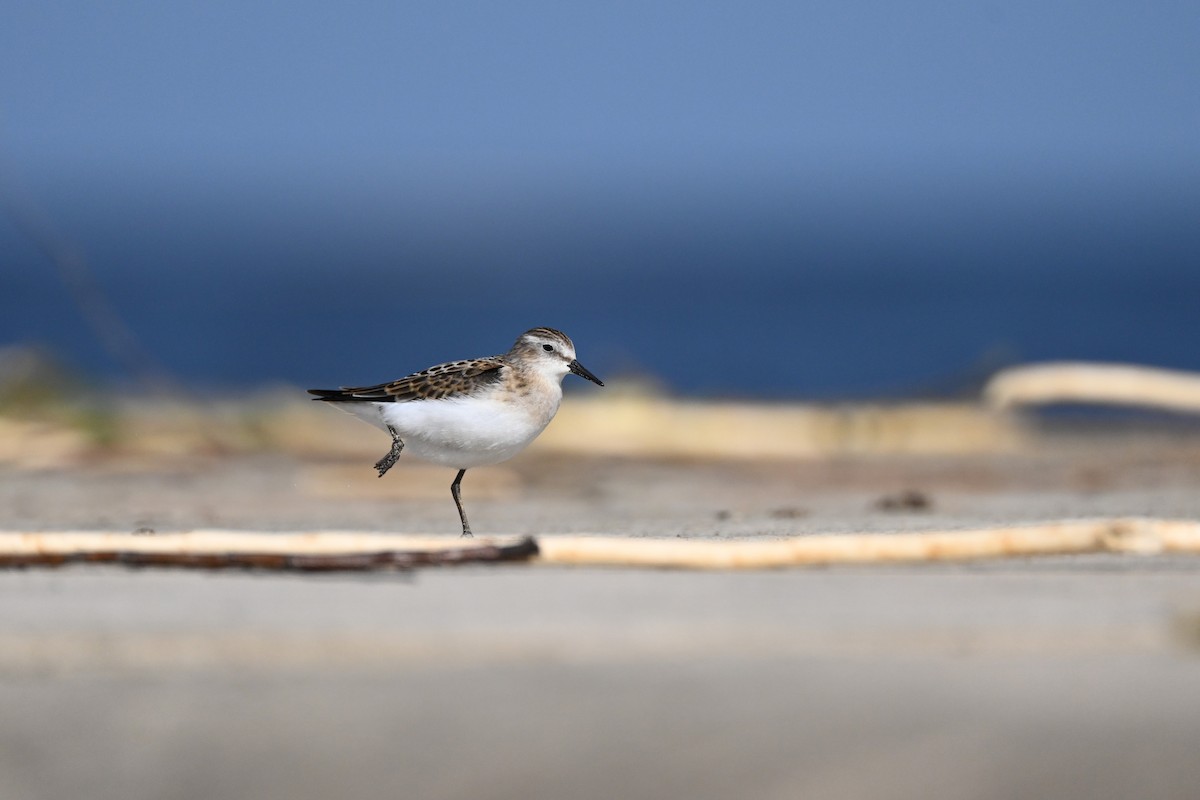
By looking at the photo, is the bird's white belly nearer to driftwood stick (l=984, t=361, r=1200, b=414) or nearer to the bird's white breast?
the bird's white breast

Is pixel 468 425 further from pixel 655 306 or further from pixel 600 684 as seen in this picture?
pixel 655 306

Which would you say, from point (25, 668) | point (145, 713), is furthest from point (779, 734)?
point (25, 668)

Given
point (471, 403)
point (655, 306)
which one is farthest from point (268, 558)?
point (655, 306)

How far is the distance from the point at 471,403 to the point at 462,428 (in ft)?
0.49

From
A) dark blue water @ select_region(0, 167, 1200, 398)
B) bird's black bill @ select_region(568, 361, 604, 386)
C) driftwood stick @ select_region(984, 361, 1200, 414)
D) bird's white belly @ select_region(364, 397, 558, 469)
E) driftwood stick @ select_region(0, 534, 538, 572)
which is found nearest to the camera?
driftwood stick @ select_region(0, 534, 538, 572)

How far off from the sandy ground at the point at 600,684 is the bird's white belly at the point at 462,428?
3.24ft

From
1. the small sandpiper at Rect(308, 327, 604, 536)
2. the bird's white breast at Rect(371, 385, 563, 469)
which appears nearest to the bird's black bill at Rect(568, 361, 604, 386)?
the small sandpiper at Rect(308, 327, 604, 536)

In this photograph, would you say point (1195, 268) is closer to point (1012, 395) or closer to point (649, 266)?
point (649, 266)

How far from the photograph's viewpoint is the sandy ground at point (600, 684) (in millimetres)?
2459

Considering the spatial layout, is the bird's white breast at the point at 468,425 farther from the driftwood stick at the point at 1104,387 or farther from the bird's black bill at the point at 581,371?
the driftwood stick at the point at 1104,387

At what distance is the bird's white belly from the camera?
4438 millimetres

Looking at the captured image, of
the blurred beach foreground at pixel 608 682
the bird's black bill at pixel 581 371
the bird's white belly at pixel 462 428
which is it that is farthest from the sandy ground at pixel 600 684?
the bird's black bill at pixel 581 371

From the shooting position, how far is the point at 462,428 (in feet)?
14.6

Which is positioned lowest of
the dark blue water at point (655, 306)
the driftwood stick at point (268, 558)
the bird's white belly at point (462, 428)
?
the driftwood stick at point (268, 558)
